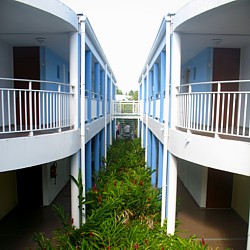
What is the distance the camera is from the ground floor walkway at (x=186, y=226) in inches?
299

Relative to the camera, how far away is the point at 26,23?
6316mm

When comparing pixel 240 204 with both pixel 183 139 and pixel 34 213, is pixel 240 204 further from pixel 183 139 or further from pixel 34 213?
pixel 34 213

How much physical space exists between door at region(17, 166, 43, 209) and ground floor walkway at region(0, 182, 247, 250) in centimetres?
37

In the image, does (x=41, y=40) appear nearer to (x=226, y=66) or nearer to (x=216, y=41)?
(x=216, y=41)

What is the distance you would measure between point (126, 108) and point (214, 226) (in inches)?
622

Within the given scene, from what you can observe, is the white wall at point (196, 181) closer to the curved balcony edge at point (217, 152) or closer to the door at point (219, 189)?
the door at point (219, 189)

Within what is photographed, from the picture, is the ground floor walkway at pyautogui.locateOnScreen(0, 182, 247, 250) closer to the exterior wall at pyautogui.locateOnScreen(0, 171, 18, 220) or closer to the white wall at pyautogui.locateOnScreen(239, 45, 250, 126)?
the exterior wall at pyautogui.locateOnScreen(0, 171, 18, 220)

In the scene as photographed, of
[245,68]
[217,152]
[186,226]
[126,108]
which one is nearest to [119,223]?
[186,226]

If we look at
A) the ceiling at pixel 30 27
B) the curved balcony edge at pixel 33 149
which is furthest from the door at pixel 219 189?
the ceiling at pixel 30 27

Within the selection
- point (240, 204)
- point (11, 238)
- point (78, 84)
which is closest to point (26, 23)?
point (78, 84)

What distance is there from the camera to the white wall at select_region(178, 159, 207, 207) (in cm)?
1003

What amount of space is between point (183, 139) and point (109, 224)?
2.85 meters

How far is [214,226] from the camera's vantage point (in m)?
8.58

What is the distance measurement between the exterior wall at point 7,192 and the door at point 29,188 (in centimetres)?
18
